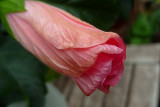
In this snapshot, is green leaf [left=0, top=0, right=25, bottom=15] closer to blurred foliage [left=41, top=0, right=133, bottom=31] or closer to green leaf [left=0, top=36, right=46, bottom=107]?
blurred foliage [left=41, top=0, right=133, bottom=31]

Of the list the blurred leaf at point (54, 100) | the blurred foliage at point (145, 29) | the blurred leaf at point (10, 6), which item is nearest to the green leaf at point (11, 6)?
the blurred leaf at point (10, 6)

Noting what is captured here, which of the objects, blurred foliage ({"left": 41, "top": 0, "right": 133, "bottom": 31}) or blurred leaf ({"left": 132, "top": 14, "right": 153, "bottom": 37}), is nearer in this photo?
blurred foliage ({"left": 41, "top": 0, "right": 133, "bottom": 31})

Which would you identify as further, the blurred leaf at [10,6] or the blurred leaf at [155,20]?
the blurred leaf at [155,20]

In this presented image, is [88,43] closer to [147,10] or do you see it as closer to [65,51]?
[65,51]

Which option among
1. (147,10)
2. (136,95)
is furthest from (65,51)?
(147,10)

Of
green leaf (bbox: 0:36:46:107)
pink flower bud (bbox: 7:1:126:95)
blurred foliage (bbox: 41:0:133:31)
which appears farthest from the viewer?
green leaf (bbox: 0:36:46:107)

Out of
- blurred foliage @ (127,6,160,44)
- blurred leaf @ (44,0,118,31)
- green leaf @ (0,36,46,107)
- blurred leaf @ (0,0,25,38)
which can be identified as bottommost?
blurred foliage @ (127,6,160,44)

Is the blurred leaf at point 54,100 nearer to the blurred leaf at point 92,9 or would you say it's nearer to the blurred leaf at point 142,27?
the blurred leaf at point 92,9

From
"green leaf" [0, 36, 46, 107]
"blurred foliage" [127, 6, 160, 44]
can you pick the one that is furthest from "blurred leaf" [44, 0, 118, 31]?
"blurred foliage" [127, 6, 160, 44]
